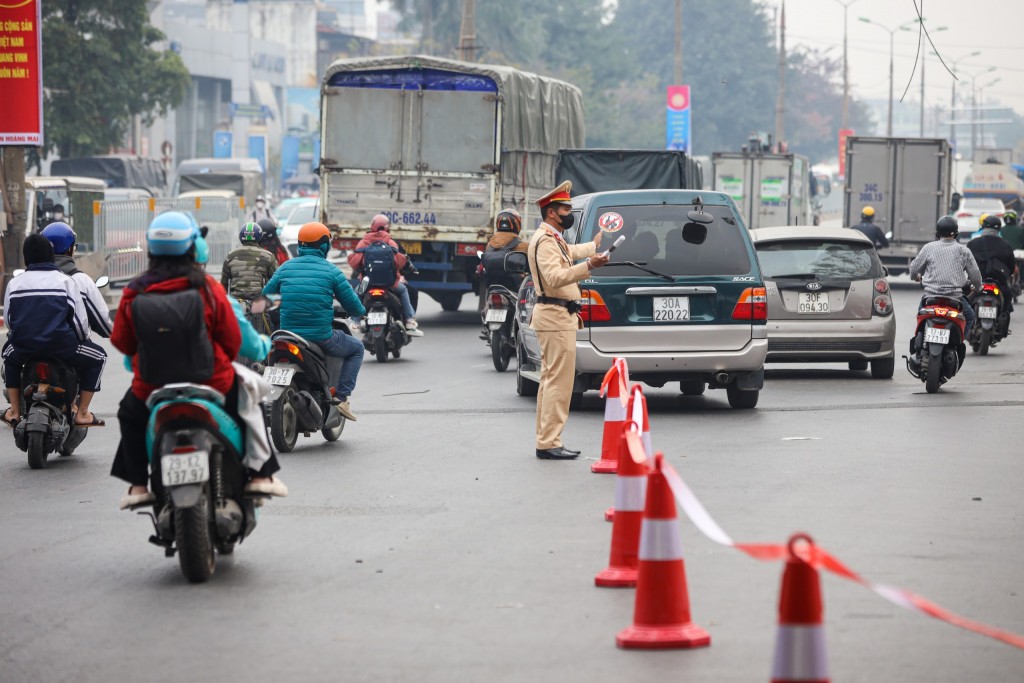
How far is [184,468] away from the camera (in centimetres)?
696

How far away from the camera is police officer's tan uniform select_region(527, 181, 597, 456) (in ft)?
36.1

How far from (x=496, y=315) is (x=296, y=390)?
6.36 meters

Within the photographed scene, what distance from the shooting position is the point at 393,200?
24.6 metres

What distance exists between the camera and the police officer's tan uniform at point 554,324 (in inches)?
433

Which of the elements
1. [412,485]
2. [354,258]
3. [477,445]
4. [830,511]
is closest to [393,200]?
[354,258]

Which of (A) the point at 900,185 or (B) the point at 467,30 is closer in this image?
(A) the point at 900,185

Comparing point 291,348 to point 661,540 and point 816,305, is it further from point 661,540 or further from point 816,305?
point 816,305

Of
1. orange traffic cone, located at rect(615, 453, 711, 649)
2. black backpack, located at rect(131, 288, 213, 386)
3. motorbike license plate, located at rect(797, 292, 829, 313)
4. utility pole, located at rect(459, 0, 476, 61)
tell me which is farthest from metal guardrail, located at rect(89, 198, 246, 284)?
orange traffic cone, located at rect(615, 453, 711, 649)

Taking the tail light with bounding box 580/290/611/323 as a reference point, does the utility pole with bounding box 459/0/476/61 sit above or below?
above

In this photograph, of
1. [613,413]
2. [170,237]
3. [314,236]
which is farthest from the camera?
[314,236]

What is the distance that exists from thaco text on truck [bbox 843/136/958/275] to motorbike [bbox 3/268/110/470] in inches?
1036

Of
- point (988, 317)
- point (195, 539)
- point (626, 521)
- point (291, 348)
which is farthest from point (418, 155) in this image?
point (626, 521)

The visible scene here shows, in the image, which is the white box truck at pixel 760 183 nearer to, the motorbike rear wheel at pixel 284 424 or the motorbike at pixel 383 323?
the motorbike at pixel 383 323

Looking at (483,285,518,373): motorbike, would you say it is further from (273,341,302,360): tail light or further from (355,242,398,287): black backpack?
(273,341,302,360): tail light
